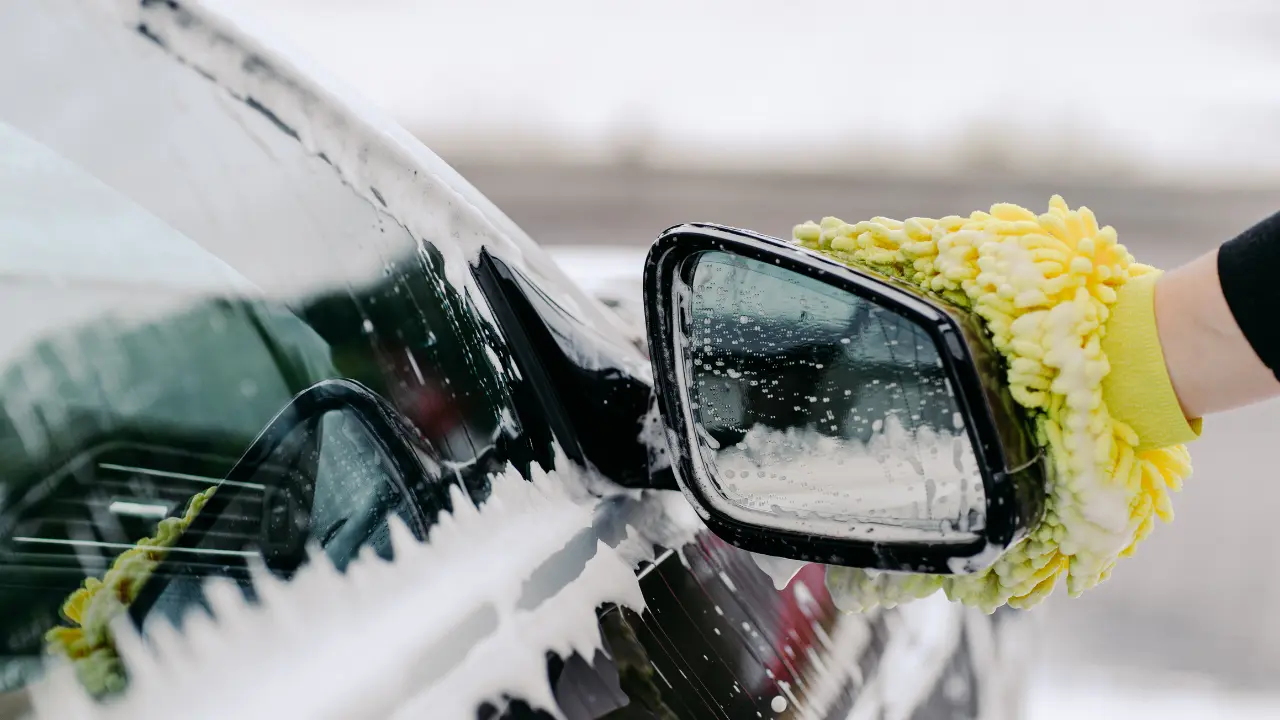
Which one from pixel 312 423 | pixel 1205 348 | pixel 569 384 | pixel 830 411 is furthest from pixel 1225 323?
pixel 312 423

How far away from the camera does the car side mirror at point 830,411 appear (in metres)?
0.61

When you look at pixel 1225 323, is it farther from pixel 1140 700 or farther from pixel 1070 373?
pixel 1140 700

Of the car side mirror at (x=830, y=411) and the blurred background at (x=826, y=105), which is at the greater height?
the car side mirror at (x=830, y=411)

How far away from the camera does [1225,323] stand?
0.56 meters

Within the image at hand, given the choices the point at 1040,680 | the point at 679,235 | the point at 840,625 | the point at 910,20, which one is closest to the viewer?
the point at 679,235

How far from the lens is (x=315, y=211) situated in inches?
29.8

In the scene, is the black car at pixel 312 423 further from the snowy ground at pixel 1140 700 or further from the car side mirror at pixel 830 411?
the snowy ground at pixel 1140 700

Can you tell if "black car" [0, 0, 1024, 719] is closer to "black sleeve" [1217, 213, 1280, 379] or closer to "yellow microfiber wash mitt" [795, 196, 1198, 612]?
"yellow microfiber wash mitt" [795, 196, 1198, 612]

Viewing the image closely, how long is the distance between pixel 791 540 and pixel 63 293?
503 millimetres

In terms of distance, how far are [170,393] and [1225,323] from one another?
25.0 inches

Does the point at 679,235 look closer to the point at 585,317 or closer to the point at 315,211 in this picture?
the point at 585,317

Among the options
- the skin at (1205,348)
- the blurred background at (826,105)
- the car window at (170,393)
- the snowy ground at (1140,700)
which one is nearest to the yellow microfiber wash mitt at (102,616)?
the car window at (170,393)

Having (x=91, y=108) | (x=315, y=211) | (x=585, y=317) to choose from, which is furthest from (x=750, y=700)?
(x=91, y=108)

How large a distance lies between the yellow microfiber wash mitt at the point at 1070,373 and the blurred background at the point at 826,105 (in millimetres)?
3228
